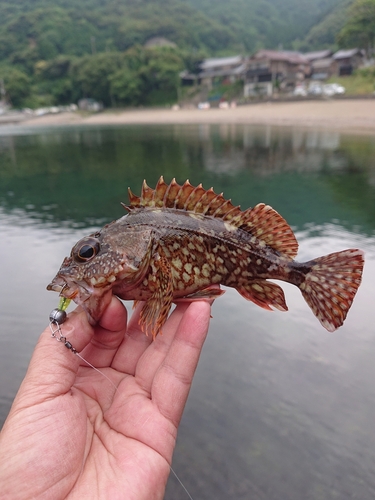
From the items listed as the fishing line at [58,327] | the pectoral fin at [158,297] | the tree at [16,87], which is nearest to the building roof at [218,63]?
the tree at [16,87]

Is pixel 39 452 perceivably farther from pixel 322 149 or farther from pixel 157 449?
pixel 322 149

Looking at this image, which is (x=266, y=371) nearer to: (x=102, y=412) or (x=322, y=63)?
(x=102, y=412)

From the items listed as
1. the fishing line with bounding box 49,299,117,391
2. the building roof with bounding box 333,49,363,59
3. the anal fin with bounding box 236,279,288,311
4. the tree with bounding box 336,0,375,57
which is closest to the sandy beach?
the tree with bounding box 336,0,375,57

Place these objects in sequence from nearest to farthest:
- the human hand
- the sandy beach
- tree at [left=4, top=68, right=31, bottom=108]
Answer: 1. the human hand
2. the sandy beach
3. tree at [left=4, top=68, right=31, bottom=108]

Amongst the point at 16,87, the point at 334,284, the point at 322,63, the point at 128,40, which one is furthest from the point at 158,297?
the point at 128,40

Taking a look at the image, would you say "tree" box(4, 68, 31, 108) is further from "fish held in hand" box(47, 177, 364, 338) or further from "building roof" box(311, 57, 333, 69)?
"fish held in hand" box(47, 177, 364, 338)

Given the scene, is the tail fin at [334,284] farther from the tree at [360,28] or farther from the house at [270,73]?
the tree at [360,28]
